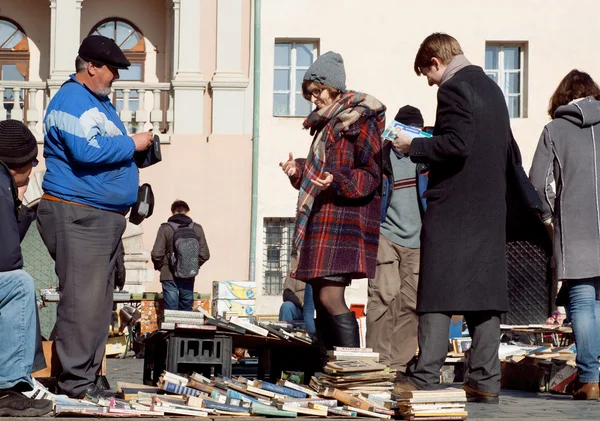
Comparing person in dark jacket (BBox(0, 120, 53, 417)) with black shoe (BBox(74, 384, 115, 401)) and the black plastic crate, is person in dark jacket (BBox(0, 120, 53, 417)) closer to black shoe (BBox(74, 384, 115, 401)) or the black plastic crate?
black shoe (BBox(74, 384, 115, 401))

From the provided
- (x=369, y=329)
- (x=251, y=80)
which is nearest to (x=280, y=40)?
(x=251, y=80)

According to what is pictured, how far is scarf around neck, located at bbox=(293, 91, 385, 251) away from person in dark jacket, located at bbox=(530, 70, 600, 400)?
4.86ft

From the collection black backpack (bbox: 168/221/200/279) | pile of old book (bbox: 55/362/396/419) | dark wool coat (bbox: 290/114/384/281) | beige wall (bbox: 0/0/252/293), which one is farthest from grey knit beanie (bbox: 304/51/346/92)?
beige wall (bbox: 0/0/252/293)

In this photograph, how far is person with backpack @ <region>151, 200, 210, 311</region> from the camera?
18125 millimetres

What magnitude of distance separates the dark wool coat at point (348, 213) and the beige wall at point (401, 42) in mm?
16316

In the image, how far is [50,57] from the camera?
25.7 meters

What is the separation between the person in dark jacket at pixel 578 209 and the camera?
29.4 ft

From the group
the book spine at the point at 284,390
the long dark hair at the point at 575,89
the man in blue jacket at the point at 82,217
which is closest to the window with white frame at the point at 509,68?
the long dark hair at the point at 575,89

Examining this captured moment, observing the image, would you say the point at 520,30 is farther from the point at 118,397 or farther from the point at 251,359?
the point at 118,397

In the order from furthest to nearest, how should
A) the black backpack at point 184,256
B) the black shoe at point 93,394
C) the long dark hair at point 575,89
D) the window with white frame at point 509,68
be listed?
the window with white frame at point 509,68 → the black backpack at point 184,256 → the long dark hair at point 575,89 → the black shoe at point 93,394

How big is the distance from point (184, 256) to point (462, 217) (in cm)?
1077

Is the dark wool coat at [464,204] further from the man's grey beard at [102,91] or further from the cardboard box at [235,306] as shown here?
the cardboard box at [235,306]

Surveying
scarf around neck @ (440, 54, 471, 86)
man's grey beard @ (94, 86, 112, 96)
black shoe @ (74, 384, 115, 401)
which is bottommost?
black shoe @ (74, 384, 115, 401)

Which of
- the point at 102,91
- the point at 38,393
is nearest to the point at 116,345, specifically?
the point at 102,91
